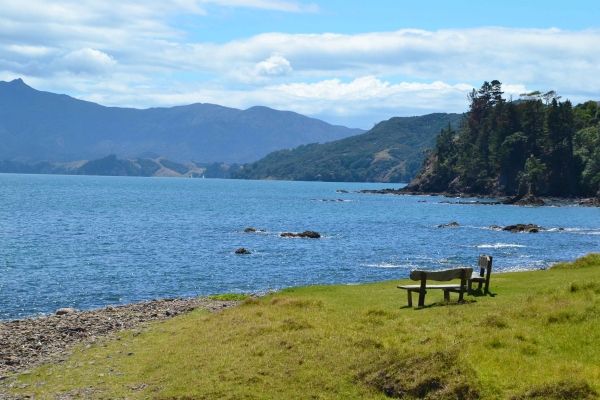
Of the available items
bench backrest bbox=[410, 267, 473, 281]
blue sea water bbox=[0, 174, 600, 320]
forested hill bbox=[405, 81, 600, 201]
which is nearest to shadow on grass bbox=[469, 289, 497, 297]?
bench backrest bbox=[410, 267, 473, 281]

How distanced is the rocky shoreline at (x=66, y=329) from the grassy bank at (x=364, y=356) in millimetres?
1133

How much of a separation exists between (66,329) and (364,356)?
14.6 m

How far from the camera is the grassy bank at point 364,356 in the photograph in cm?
1360

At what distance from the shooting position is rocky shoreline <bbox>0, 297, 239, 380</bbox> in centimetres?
2035

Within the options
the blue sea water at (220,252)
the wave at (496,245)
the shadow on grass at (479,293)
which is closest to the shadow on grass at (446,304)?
the shadow on grass at (479,293)

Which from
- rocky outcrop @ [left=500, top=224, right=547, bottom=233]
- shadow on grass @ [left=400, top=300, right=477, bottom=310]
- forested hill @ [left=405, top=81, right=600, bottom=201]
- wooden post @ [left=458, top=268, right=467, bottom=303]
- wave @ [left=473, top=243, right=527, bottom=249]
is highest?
forested hill @ [left=405, top=81, right=600, bottom=201]

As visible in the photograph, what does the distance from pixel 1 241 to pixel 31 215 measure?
4104 cm

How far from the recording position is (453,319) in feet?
62.4

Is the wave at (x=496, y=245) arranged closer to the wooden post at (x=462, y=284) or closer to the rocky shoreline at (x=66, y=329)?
the rocky shoreline at (x=66, y=329)

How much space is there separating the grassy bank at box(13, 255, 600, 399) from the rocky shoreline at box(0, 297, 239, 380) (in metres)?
1.13

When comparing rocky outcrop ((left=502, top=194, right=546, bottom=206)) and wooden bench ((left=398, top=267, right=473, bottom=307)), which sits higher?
rocky outcrop ((left=502, top=194, right=546, bottom=206))

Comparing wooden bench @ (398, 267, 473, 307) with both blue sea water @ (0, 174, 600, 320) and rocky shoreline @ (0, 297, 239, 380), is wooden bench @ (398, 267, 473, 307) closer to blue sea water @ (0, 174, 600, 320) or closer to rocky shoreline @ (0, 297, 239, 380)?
rocky shoreline @ (0, 297, 239, 380)

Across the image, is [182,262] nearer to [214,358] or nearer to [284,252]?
[284,252]

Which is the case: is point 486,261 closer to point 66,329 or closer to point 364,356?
point 364,356
